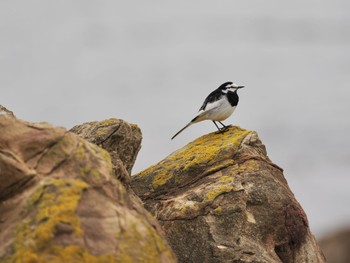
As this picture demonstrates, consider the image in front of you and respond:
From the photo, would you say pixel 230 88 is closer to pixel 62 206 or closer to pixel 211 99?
pixel 211 99

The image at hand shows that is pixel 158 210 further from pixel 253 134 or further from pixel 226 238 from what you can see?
pixel 253 134

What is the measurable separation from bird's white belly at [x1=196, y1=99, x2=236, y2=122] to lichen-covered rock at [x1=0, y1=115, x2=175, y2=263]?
9.59 m

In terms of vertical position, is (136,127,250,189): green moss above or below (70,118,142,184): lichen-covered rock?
below

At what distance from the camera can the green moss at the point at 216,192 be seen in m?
13.0

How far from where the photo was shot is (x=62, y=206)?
9.01 m

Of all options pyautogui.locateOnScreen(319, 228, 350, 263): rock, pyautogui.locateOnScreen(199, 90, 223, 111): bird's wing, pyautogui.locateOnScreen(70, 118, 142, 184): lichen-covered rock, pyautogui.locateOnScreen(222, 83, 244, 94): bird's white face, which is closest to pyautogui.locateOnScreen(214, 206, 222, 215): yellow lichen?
pyautogui.locateOnScreen(70, 118, 142, 184): lichen-covered rock

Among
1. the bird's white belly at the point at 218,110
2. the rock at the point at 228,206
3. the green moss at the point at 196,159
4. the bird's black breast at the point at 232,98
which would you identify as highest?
the bird's black breast at the point at 232,98

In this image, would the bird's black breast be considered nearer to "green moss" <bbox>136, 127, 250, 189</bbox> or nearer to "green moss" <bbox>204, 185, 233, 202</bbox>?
"green moss" <bbox>136, 127, 250, 189</bbox>

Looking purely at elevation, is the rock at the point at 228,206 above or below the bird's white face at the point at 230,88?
below

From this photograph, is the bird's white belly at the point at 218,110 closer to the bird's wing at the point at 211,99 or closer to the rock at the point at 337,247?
the bird's wing at the point at 211,99

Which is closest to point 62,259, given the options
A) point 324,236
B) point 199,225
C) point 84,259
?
point 84,259

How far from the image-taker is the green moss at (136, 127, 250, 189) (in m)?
14.3

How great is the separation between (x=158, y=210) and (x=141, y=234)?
3.90 m

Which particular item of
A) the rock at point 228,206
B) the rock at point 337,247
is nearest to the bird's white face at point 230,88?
the rock at point 228,206
